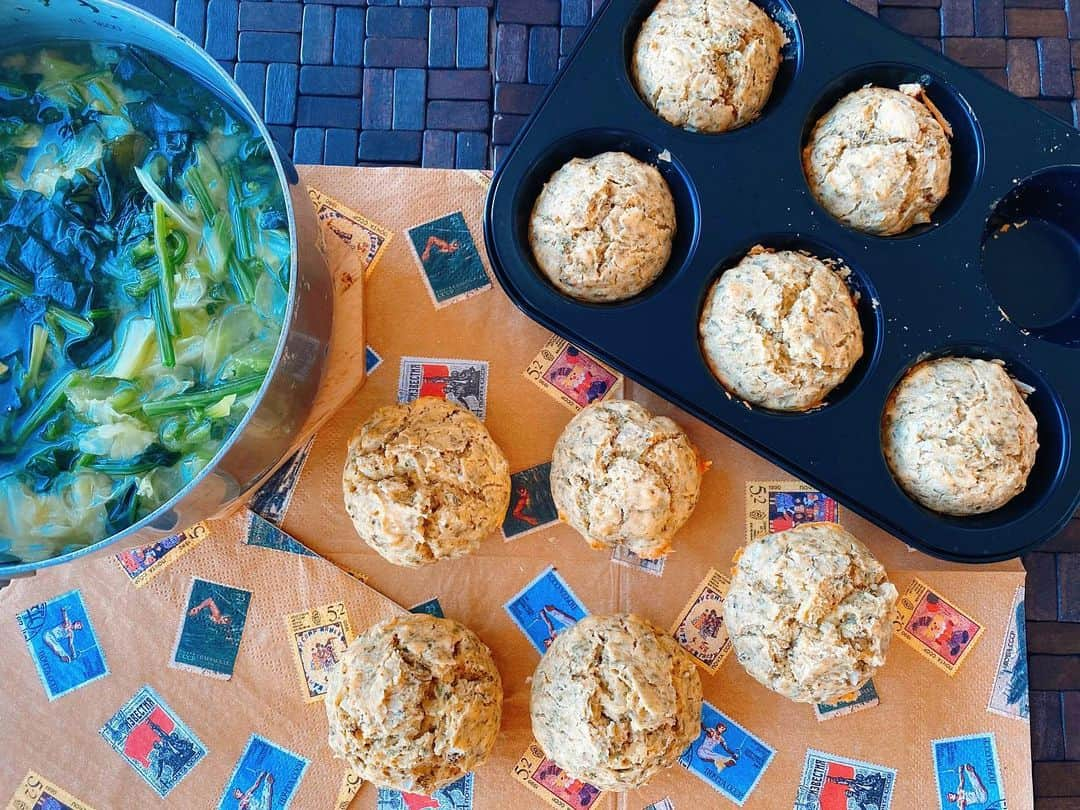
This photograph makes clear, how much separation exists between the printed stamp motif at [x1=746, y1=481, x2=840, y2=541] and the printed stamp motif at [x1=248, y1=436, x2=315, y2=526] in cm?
110

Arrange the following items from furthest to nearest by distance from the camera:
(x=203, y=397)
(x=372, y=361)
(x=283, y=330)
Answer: (x=372, y=361) < (x=203, y=397) < (x=283, y=330)

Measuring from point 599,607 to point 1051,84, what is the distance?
5.94 ft

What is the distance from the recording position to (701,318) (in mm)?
1718

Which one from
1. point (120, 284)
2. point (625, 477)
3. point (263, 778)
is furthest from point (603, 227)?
point (263, 778)

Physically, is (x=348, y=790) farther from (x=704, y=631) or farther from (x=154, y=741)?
(x=704, y=631)

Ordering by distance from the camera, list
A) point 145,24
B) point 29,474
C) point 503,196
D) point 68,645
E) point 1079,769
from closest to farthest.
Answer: point 145,24 < point 29,474 < point 503,196 < point 68,645 < point 1079,769

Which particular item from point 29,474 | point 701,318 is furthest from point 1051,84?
point 29,474

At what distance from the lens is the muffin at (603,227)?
163 centimetres

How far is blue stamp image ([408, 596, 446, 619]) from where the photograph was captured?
1853 millimetres

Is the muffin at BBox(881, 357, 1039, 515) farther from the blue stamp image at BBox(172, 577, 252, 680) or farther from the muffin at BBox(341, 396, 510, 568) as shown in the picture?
the blue stamp image at BBox(172, 577, 252, 680)

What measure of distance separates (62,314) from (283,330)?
Answer: 0.58m

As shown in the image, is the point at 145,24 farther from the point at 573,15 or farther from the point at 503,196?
the point at 573,15

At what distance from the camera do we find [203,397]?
1.50 meters

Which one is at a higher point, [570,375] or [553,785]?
[570,375]
